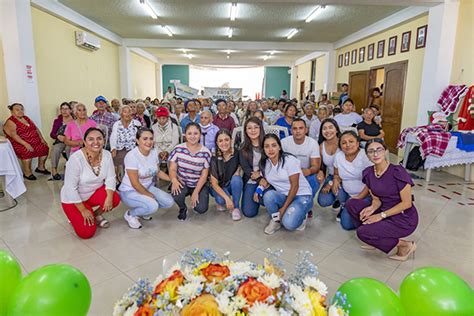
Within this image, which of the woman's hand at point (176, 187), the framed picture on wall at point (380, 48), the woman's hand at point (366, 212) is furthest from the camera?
the framed picture on wall at point (380, 48)

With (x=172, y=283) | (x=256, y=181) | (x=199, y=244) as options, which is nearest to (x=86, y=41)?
(x=256, y=181)

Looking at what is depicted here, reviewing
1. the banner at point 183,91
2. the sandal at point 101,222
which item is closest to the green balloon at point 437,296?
the sandal at point 101,222

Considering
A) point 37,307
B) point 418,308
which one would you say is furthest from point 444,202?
point 37,307

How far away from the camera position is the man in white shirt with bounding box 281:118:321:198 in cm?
326

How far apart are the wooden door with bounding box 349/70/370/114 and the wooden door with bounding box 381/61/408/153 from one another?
95 centimetres

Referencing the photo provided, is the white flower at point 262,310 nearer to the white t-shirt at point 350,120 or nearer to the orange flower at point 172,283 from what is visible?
the orange flower at point 172,283

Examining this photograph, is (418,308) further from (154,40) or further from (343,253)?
(154,40)

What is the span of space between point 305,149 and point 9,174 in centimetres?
327

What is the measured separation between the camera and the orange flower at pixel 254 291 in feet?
2.74

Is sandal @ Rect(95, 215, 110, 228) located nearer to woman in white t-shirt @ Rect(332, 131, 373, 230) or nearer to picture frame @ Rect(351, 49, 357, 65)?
woman in white t-shirt @ Rect(332, 131, 373, 230)

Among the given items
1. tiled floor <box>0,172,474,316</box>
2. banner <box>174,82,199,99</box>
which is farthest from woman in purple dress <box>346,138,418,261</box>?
banner <box>174,82,199,99</box>

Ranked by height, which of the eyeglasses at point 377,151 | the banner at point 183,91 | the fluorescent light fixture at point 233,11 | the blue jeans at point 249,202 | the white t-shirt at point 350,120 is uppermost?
the fluorescent light fixture at point 233,11

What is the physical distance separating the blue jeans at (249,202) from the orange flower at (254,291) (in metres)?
2.34

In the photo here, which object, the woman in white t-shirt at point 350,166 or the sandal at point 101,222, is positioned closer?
the woman in white t-shirt at point 350,166
